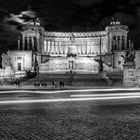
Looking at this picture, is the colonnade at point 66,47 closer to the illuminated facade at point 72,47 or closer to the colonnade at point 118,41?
the illuminated facade at point 72,47

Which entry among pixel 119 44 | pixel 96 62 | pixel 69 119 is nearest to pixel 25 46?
pixel 96 62

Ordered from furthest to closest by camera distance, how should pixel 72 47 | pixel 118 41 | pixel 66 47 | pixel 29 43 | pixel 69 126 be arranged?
pixel 66 47, pixel 72 47, pixel 29 43, pixel 118 41, pixel 69 126

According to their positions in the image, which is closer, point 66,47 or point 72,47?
point 72,47

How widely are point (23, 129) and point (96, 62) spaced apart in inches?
3781

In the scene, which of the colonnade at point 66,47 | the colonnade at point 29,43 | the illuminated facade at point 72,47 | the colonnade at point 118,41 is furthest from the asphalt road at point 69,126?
the colonnade at point 66,47

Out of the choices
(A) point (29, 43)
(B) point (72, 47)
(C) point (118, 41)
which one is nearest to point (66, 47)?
(B) point (72, 47)

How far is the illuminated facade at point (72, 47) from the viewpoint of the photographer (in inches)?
4033

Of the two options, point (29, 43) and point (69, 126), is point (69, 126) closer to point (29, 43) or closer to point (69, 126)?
point (69, 126)

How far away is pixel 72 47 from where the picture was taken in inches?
5007

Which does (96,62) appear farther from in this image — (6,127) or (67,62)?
(6,127)

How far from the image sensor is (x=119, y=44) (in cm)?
11438

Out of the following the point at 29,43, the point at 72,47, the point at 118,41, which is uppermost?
the point at 118,41

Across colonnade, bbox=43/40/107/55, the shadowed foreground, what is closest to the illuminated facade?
colonnade, bbox=43/40/107/55

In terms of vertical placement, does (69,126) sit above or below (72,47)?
below
